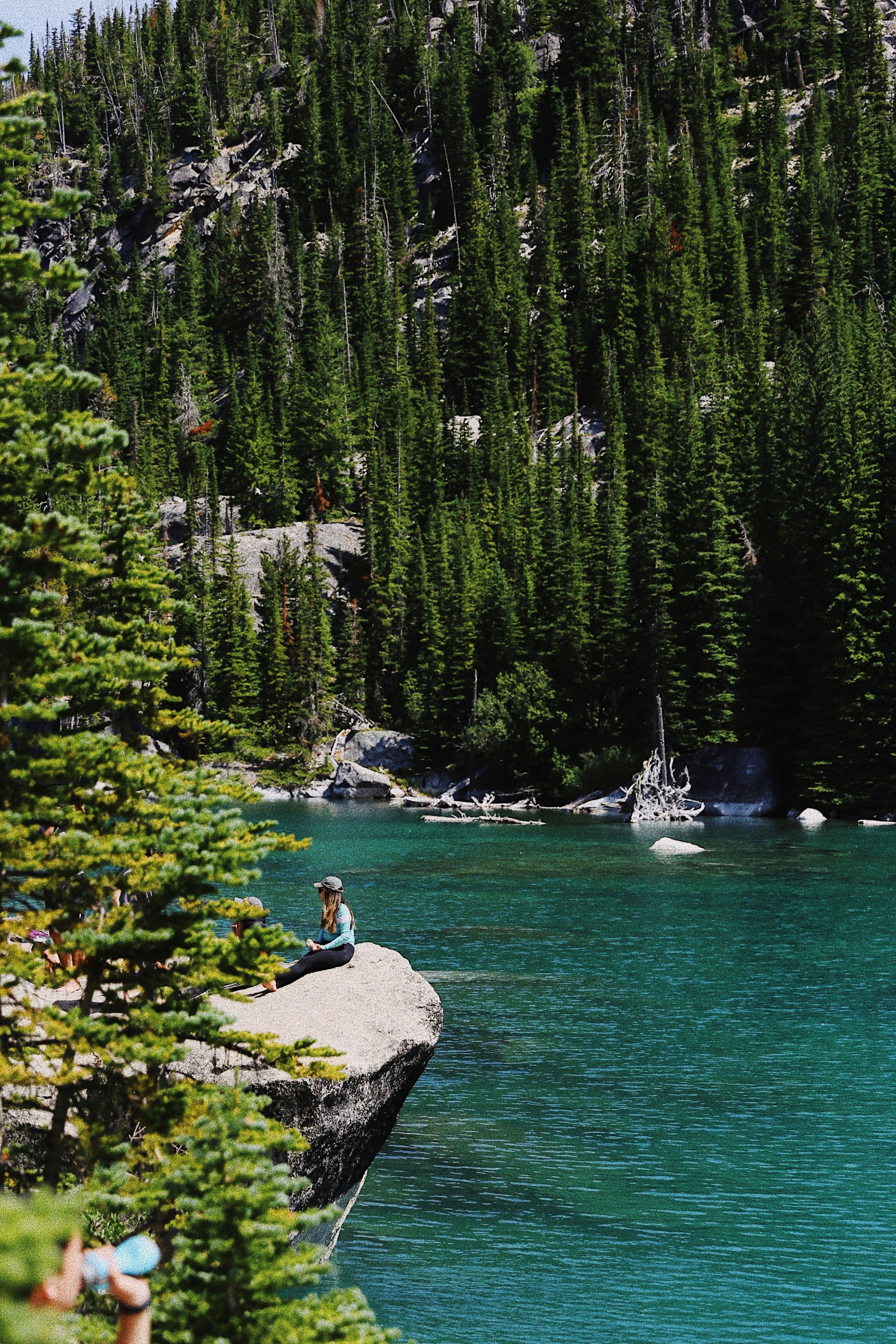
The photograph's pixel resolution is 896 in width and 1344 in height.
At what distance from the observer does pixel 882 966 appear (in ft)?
92.6

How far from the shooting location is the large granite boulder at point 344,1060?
11836 millimetres

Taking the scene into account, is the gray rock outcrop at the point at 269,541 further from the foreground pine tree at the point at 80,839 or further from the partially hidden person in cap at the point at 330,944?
the foreground pine tree at the point at 80,839

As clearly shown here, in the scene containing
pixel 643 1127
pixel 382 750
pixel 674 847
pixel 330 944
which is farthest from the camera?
pixel 382 750

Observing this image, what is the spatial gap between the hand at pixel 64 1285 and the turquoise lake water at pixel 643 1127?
8.08m

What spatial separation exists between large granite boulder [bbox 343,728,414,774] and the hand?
89.1 m

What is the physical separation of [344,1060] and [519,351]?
121964mm

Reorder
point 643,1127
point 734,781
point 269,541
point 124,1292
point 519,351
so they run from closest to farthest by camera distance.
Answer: point 124,1292, point 643,1127, point 734,781, point 269,541, point 519,351

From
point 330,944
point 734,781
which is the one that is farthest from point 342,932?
point 734,781

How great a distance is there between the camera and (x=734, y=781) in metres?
71.3

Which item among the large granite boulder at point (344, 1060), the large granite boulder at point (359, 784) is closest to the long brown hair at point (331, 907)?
the large granite boulder at point (344, 1060)

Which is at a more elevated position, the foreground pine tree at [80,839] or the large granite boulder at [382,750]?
the foreground pine tree at [80,839]

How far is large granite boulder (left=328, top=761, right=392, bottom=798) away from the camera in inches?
3551

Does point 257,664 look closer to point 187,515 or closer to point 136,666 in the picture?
point 187,515

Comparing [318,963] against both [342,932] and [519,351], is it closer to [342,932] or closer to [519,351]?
[342,932]
